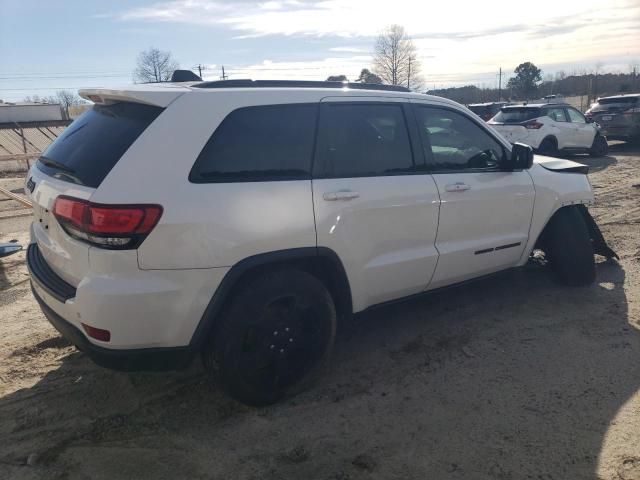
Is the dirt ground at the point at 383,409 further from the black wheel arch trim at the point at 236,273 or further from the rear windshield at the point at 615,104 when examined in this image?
the rear windshield at the point at 615,104

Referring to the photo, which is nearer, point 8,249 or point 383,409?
point 383,409

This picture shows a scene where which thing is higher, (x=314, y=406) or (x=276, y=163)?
(x=276, y=163)

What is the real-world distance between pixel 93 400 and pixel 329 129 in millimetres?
2243

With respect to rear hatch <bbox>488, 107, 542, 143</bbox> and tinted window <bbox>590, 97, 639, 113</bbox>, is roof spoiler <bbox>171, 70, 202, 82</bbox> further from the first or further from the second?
tinted window <bbox>590, 97, 639, 113</bbox>

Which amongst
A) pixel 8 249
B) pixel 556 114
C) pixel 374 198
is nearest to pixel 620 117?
pixel 556 114

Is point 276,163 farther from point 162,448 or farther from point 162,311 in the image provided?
point 162,448

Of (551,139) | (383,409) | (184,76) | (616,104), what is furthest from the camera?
(616,104)

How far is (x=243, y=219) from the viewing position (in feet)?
9.46

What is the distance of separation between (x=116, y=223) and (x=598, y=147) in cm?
1541

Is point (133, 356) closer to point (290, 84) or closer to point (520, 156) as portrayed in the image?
point (290, 84)

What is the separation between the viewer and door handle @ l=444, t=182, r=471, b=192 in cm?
389

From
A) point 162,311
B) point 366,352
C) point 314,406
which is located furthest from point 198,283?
point 366,352

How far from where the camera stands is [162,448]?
2.88 metres

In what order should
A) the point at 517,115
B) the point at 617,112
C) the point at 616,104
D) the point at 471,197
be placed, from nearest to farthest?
the point at 471,197 → the point at 517,115 → the point at 617,112 → the point at 616,104
